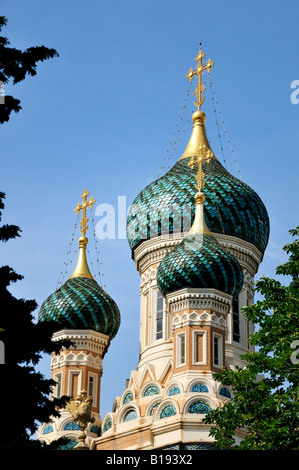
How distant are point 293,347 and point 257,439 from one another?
4.42 feet

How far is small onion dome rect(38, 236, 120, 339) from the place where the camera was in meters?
28.0

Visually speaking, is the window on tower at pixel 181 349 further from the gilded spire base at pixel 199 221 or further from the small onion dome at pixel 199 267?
the gilded spire base at pixel 199 221

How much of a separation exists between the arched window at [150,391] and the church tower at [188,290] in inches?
1.5

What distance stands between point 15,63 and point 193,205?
1691cm

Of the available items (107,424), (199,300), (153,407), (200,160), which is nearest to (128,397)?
(107,424)

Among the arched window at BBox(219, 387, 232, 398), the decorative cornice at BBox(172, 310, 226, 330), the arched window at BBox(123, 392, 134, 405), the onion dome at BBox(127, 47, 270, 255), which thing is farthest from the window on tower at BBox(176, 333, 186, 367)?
the onion dome at BBox(127, 47, 270, 255)

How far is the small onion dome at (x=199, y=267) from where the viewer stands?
992 inches

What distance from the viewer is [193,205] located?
2845 cm

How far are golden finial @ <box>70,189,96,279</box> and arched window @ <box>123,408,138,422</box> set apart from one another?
16.8ft

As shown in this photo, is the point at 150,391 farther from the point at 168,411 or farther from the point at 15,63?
the point at 15,63

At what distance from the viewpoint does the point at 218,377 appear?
1565 cm

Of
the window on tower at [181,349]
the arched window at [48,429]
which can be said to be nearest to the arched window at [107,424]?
the arched window at [48,429]

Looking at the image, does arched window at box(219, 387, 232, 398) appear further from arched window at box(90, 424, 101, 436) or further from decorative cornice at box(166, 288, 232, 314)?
arched window at box(90, 424, 101, 436)
